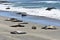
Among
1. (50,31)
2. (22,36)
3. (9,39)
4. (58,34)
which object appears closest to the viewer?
(9,39)

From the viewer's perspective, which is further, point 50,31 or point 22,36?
point 50,31

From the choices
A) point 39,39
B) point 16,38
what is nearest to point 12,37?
point 16,38

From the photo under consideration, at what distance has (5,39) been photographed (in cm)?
1228

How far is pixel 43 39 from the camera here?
12508 mm

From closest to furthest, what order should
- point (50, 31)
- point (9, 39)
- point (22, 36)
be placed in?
point (9, 39) → point (22, 36) → point (50, 31)

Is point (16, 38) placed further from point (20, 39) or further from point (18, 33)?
point (18, 33)

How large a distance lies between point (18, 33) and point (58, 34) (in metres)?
2.14

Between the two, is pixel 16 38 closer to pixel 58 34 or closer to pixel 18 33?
pixel 18 33

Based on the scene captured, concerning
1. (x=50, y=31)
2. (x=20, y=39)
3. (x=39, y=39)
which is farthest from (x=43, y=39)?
(x=50, y=31)

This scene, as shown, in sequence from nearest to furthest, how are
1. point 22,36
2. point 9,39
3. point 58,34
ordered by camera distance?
1. point 9,39
2. point 22,36
3. point 58,34

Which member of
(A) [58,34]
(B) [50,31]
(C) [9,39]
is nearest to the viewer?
(C) [9,39]

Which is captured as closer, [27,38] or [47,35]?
[27,38]

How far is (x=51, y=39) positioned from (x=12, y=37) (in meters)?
1.88

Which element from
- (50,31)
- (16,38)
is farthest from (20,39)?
(50,31)
